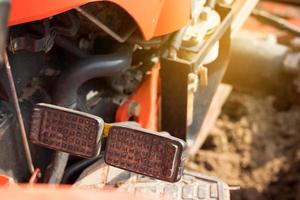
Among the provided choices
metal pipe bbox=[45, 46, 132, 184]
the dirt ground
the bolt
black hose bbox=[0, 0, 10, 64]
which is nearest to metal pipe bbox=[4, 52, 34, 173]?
metal pipe bbox=[45, 46, 132, 184]

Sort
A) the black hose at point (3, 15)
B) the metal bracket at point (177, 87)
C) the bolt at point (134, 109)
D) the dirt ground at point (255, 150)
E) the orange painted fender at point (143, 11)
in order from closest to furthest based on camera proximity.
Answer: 1. the black hose at point (3, 15)
2. the orange painted fender at point (143, 11)
3. the metal bracket at point (177, 87)
4. the bolt at point (134, 109)
5. the dirt ground at point (255, 150)

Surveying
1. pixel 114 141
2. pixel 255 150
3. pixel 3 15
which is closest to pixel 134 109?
pixel 114 141

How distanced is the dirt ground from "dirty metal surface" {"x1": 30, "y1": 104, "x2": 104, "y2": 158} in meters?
1.32

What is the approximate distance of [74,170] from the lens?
74.8 inches

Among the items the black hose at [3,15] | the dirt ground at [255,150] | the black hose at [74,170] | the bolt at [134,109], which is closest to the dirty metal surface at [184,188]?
the black hose at [74,170]

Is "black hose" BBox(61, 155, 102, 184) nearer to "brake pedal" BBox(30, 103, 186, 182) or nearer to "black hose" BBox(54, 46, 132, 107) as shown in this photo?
"black hose" BBox(54, 46, 132, 107)

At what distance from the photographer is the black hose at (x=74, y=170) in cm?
189

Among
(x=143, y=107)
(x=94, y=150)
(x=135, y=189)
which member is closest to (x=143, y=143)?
(x=94, y=150)

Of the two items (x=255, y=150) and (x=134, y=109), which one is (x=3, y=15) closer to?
(x=134, y=109)

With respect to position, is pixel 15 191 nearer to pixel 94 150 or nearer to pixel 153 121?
pixel 94 150

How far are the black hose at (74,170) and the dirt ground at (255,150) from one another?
961 mm

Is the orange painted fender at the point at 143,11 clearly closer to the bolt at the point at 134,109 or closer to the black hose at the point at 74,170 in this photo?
the bolt at the point at 134,109

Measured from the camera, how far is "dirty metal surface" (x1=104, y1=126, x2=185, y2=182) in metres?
1.47

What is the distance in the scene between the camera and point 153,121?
2078 mm
